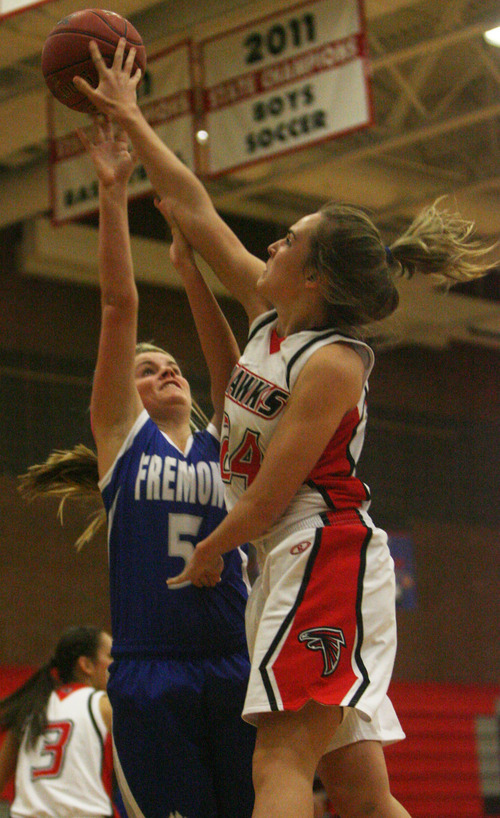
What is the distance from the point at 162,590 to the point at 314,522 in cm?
57

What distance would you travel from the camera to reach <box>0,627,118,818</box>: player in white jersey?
5172mm

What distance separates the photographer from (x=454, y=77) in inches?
374

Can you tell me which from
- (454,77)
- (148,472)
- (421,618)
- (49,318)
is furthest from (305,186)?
(148,472)

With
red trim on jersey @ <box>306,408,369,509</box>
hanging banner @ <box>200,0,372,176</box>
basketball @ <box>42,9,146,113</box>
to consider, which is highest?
hanging banner @ <box>200,0,372,176</box>

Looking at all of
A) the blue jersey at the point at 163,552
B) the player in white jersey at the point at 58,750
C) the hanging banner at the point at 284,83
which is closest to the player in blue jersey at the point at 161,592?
the blue jersey at the point at 163,552

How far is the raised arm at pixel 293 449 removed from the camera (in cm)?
240

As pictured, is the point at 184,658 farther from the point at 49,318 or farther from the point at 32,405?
the point at 49,318

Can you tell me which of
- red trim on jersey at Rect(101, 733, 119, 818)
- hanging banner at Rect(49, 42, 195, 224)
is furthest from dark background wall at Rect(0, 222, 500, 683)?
red trim on jersey at Rect(101, 733, 119, 818)

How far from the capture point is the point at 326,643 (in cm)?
236

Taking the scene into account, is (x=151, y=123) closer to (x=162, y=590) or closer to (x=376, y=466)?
(x=162, y=590)

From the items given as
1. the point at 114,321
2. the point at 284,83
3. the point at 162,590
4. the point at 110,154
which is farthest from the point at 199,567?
the point at 284,83

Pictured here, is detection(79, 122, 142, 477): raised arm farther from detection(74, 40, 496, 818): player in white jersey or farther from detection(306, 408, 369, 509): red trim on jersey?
detection(306, 408, 369, 509): red trim on jersey

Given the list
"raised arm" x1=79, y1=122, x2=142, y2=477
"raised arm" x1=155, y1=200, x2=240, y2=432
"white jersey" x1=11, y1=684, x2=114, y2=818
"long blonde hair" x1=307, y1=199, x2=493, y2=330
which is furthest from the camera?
"white jersey" x1=11, y1=684, x2=114, y2=818

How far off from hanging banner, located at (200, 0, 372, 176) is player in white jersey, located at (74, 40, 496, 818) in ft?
12.0
